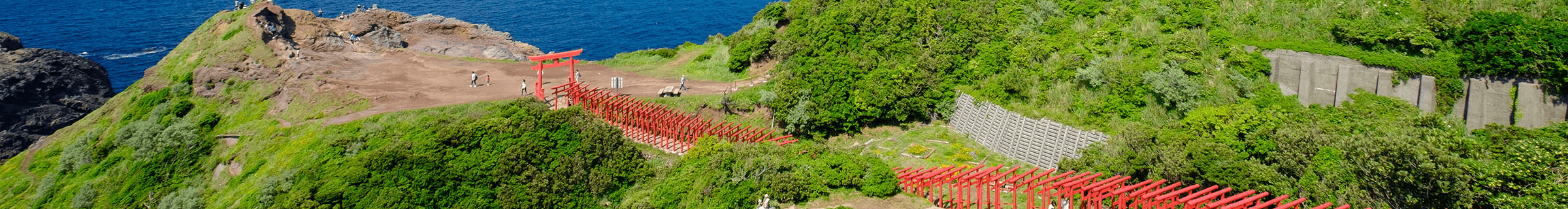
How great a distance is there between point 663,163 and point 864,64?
39.4 ft

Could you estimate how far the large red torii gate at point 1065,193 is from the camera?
1065 inches

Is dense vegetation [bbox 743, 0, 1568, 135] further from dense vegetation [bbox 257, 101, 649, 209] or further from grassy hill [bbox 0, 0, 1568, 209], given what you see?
dense vegetation [bbox 257, 101, 649, 209]

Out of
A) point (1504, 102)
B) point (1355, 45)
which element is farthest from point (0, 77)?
point (1504, 102)

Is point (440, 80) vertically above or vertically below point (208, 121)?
above

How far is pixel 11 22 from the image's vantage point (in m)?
103

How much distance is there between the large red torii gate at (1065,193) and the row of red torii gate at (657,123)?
362 inches

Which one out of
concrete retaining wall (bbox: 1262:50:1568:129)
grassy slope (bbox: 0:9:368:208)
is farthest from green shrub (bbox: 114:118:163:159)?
concrete retaining wall (bbox: 1262:50:1568:129)

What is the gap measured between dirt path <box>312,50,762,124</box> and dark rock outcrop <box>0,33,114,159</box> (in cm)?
2240

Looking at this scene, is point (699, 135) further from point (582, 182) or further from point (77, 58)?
point (77, 58)

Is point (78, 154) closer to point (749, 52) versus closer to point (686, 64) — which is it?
point (686, 64)

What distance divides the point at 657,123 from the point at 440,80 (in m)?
17.9

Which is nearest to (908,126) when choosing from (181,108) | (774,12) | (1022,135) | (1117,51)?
(1022,135)

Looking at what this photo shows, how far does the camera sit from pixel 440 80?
179 feet

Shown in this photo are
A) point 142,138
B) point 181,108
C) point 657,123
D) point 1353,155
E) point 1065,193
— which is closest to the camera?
point 1065,193
